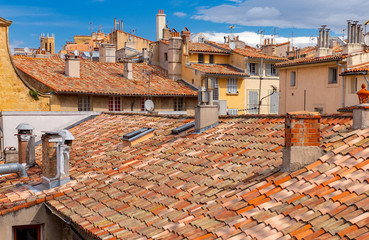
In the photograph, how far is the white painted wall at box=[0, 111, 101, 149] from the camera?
19938mm

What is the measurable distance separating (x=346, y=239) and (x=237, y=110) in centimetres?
4037

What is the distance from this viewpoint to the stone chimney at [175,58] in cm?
4225

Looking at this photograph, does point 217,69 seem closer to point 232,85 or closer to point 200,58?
point 200,58

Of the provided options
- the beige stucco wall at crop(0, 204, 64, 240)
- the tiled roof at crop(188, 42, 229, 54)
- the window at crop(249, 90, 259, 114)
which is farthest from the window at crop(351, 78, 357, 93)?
the beige stucco wall at crop(0, 204, 64, 240)

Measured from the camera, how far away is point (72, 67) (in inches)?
1353

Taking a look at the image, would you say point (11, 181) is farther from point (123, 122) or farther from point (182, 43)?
point (182, 43)

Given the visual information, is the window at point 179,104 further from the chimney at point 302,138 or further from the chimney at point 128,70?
the chimney at point 302,138

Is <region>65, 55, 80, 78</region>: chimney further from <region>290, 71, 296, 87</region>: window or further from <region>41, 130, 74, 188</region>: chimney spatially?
<region>41, 130, 74, 188</region>: chimney

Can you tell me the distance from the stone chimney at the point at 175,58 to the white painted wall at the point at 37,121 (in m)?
20.2

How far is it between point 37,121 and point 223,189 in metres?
13.8

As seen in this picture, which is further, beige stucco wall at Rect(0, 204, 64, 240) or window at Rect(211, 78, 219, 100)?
window at Rect(211, 78, 219, 100)

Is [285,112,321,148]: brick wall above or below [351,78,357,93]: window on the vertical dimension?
below

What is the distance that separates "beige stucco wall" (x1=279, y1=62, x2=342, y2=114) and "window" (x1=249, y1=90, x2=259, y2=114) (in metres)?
4.83

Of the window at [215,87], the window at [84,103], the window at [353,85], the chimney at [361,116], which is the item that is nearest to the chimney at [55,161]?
the chimney at [361,116]
